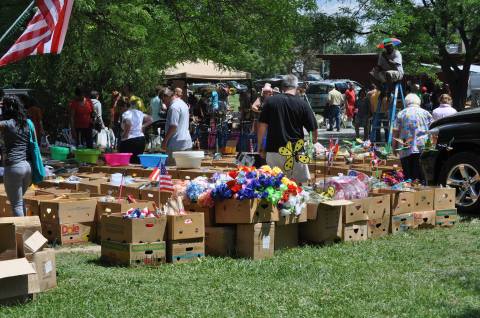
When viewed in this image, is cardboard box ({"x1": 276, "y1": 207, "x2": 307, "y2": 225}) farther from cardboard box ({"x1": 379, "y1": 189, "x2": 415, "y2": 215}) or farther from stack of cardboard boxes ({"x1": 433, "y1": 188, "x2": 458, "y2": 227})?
stack of cardboard boxes ({"x1": 433, "y1": 188, "x2": 458, "y2": 227})

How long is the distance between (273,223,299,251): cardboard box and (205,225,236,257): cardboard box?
521 millimetres

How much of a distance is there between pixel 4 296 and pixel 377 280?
3.20 m

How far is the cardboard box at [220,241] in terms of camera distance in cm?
830

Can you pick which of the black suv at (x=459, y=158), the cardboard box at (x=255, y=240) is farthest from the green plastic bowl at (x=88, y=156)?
the cardboard box at (x=255, y=240)

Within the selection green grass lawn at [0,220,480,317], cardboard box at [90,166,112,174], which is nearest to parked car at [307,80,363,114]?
cardboard box at [90,166,112,174]

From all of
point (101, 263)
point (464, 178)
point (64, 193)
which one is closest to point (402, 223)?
point (464, 178)

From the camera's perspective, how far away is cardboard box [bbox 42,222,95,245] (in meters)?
9.23

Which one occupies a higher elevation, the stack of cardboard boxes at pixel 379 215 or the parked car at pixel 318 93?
the parked car at pixel 318 93

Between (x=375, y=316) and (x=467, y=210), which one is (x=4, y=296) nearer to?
(x=375, y=316)

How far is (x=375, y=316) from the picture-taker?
19.4 feet

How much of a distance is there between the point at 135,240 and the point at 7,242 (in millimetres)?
1466

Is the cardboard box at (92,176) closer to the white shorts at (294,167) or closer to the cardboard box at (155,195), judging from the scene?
the cardboard box at (155,195)

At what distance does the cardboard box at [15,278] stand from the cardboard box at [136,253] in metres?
1.47

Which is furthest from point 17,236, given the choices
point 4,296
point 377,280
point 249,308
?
point 377,280
